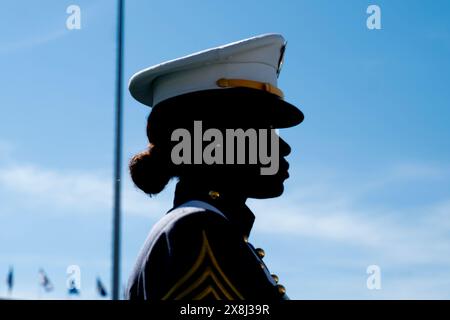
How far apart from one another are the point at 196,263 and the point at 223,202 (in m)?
0.67

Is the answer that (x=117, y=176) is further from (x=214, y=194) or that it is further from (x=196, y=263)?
(x=196, y=263)

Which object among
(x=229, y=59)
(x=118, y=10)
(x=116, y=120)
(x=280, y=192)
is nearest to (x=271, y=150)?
(x=280, y=192)

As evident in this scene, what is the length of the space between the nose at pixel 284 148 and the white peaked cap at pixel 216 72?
25 centimetres

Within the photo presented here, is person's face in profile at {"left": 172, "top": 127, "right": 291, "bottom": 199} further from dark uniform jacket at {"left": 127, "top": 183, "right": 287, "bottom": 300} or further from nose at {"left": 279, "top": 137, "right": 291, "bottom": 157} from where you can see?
dark uniform jacket at {"left": 127, "top": 183, "right": 287, "bottom": 300}

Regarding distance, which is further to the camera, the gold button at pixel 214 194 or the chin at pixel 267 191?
the chin at pixel 267 191

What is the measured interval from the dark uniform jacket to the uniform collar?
25cm

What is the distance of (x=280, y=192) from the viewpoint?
4148 mm

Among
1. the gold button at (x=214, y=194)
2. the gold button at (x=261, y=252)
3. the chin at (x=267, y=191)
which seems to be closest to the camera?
the gold button at (x=214, y=194)

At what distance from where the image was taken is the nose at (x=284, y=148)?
13.7ft

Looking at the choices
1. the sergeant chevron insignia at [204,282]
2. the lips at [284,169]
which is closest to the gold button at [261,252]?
the lips at [284,169]

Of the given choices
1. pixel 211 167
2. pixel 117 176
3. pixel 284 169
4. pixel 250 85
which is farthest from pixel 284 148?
pixel 117 176

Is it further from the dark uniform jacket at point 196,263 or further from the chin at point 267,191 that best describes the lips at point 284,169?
the dark uniform jacket at point 196,263

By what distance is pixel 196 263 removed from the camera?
3260 mm
